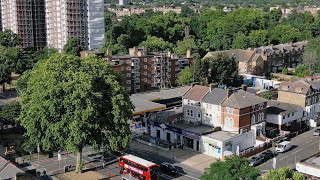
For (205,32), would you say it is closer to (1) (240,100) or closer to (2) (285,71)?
(2) (285,71)

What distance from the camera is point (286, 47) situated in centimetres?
11169

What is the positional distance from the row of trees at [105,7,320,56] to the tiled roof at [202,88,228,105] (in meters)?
49.2

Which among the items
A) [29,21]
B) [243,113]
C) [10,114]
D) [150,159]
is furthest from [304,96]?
[29,21]

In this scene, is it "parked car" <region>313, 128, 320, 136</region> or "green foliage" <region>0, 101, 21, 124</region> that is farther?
"parked car" <region>313, 128, 320, 136</region>

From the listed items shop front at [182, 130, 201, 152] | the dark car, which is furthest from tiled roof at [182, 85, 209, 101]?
the dark car

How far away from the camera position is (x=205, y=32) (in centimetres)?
15062

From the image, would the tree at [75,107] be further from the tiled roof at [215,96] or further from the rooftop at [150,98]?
the rooftop at [150,98]

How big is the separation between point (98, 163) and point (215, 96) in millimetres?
17804

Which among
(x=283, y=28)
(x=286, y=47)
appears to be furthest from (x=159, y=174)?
(x=283, y=28)

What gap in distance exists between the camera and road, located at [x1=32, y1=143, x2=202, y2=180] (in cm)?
4677

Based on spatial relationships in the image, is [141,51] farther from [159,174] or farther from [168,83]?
[159,174]

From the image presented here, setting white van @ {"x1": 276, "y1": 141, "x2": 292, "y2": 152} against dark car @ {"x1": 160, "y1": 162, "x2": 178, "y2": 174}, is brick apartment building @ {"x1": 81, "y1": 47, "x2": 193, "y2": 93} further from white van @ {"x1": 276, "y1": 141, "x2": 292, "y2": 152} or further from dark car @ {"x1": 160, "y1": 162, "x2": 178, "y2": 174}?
dark car @ {"x1": 160, "y1": 162, "x2": 178, "y2": 174}

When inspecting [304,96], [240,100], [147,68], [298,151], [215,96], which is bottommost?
[298,151]

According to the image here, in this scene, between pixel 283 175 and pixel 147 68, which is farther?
pixel 147 68
